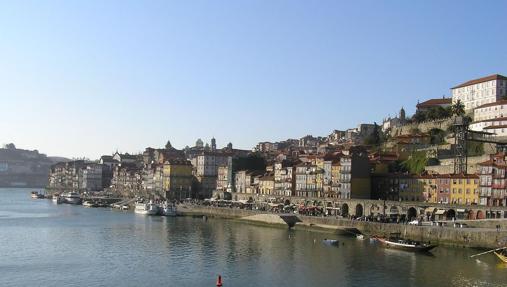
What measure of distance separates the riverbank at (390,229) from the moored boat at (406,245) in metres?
2.36

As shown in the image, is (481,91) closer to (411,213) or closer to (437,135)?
(437,135)

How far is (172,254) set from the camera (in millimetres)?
48938

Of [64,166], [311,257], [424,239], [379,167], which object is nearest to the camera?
[311,257]

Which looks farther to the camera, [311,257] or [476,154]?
[476,154]

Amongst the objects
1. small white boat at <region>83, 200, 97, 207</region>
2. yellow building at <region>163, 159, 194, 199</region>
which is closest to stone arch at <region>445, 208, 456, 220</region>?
yellow building at <region>163, 159, 194, 199</region>

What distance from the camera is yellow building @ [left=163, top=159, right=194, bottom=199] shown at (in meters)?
120

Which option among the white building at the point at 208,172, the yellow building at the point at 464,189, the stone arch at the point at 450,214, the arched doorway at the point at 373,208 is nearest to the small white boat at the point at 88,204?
the white building at the point at 208,172

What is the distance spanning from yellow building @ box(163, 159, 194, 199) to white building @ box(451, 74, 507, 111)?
5153 cm

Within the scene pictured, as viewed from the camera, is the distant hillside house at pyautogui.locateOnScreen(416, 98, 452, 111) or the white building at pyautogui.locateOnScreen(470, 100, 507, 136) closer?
the white building at pyautogui.locateOnScreen(470, 100, 507, 136)

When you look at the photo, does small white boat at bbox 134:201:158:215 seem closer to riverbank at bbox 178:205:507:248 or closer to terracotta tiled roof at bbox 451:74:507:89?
riverbank at bbox 178:205:507:248

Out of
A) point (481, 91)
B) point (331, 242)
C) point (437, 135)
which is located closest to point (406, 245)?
point (331, 242)

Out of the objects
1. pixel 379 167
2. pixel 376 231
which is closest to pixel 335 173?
pixel 379 167

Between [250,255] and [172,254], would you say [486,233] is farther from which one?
[172,254]

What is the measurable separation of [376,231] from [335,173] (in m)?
22.7
